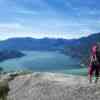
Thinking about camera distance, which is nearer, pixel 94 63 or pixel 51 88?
pixel 94 63

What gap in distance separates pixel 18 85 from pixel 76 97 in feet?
16.4

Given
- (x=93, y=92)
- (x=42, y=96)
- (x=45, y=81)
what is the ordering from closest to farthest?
(x=93, y=92) < (x=42, y=96) < (x=45, y=81)

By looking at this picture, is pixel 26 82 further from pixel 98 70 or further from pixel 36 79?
pixel 98 70

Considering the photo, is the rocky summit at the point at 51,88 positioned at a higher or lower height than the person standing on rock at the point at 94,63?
lower

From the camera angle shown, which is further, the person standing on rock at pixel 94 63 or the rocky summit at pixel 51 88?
the person standing on rock at pixel 94 63

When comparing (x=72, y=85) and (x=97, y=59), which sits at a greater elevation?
(x=97, y=59)

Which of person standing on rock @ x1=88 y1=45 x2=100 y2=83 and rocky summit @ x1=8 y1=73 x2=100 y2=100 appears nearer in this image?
rocky summit @ x1=8 y1=73 x2=100 y2=100

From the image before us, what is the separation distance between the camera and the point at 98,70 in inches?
758

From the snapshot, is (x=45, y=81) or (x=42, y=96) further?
(x=45, y=81)

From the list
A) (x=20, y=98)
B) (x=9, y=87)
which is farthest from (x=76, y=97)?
(x=9, y=87)

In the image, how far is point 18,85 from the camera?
21.8 metres

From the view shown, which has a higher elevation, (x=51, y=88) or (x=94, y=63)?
(x=94, y=63)

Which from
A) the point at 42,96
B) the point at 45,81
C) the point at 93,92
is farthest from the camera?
the point at 45,81

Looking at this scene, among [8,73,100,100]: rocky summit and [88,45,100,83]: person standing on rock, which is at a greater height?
[88,45,100,83]: person standing on rock
